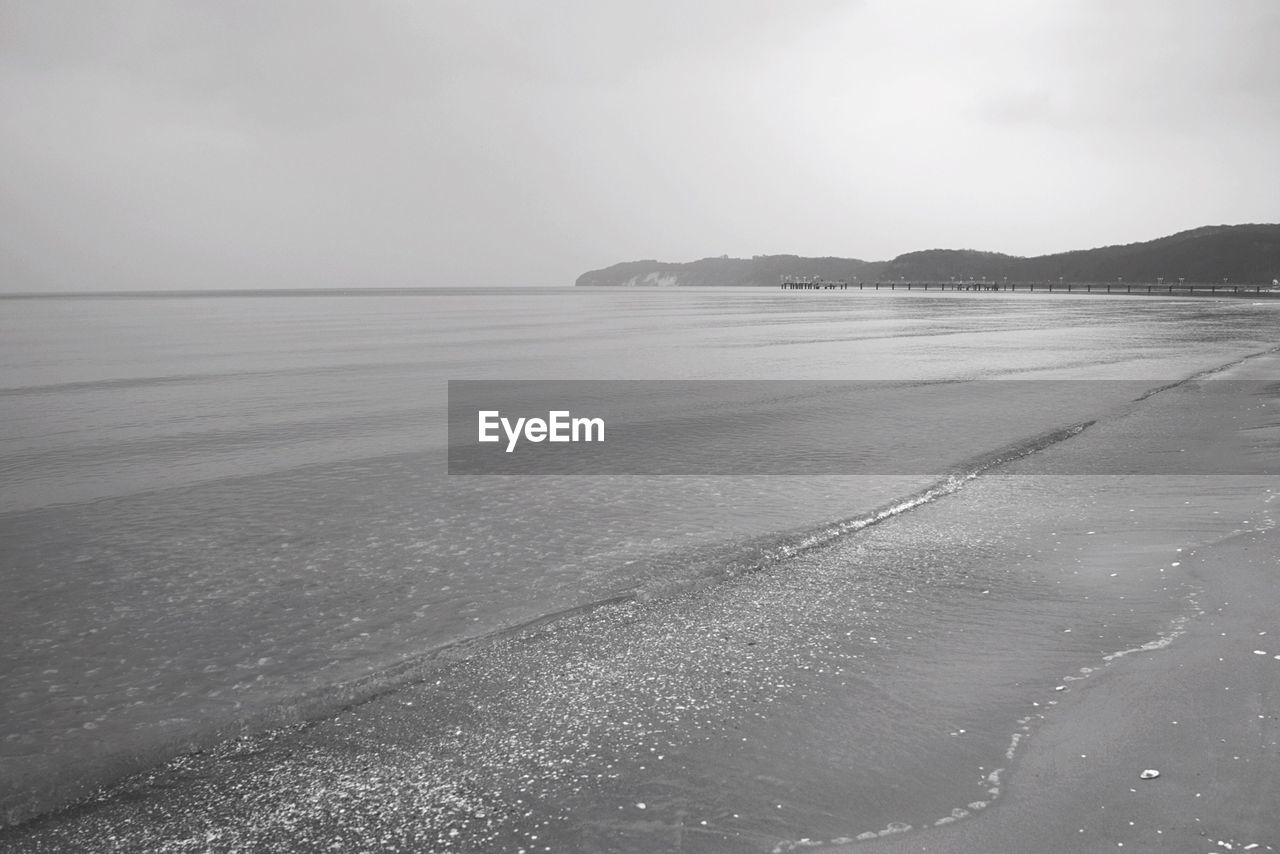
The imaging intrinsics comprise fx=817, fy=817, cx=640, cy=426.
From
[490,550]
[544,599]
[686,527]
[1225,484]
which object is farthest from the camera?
[1225,484]

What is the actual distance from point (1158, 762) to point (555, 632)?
4.27 meters

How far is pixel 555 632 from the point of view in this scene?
684 cm

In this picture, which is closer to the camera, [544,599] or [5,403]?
[544,599]

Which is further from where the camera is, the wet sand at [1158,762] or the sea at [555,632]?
the sea at [555,632]

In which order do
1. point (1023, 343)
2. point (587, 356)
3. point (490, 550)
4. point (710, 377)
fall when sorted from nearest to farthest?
point (490, 550), point (710, 377), point (587, 356), point (1023, 343)

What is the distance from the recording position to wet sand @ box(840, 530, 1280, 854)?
3.94 meters

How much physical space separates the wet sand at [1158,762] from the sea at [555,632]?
176mm

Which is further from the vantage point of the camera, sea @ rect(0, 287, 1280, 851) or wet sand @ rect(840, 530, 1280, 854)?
sea @ rect(0, 287, 1280, 851)

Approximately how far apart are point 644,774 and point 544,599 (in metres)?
3.24

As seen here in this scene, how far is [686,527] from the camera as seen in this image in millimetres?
9977

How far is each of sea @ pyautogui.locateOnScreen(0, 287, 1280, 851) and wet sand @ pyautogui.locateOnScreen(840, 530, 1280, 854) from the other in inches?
6.9

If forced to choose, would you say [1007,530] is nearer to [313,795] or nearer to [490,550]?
[490,550]

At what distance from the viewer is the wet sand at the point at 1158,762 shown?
12.9 feet

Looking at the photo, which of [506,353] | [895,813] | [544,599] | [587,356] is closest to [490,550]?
[544,599]
